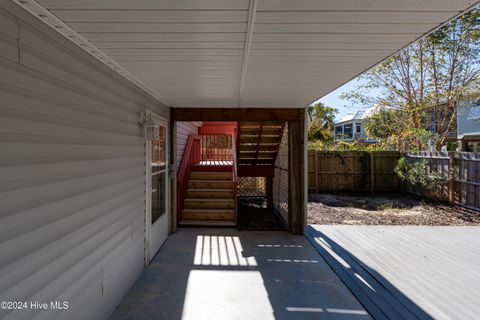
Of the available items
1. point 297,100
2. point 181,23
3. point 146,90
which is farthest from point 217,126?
point 181,23

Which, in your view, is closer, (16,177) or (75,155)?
(16,177)

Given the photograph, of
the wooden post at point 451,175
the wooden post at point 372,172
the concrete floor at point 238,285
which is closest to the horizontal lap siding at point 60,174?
the concrete floor at point 238,285

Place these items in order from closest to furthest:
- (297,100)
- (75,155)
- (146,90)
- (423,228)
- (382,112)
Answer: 1. (75,155)
2. (146,90)
3. (297,100)
4. (423,228)
5. (382,112)

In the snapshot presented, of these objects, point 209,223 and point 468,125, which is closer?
point 209,223

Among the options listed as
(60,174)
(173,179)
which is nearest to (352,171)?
(173,179)

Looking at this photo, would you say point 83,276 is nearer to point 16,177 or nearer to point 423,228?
point 16,177

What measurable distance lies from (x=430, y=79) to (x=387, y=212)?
219 inches

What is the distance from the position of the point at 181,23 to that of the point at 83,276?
2.02 m

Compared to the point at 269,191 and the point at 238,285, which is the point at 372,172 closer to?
the point at 269,191

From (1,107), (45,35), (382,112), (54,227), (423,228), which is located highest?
(382,112)

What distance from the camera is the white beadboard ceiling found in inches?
62.7

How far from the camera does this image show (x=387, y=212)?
7059mm

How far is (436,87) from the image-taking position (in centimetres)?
941

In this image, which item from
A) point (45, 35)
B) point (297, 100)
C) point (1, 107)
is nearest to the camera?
point (1, 107)
